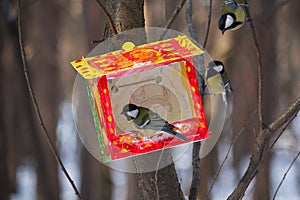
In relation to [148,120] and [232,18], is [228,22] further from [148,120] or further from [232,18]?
[148,120]

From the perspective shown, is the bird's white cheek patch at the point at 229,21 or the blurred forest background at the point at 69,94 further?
the blurred forest background at the point at 69,94

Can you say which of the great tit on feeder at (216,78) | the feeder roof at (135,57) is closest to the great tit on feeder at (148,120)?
the feeder roof at (135,57)

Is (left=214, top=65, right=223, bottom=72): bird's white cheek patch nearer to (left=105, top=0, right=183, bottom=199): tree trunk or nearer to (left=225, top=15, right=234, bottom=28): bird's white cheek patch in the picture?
(left=225, top=15, right=234, bottom=28): bird's white cheek patch

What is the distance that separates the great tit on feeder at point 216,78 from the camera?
1548 millimetres

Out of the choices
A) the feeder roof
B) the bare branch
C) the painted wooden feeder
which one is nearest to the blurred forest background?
the painted wooden feeder

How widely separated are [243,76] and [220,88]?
8.43 feet

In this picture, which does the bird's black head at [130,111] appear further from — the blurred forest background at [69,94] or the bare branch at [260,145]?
the blurred forest background at [69,94]

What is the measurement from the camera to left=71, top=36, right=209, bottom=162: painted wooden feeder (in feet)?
4.01

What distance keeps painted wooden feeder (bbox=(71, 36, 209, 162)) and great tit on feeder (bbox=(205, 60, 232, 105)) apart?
0.64ft

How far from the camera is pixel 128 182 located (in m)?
4.38

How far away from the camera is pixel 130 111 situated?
1297 mm

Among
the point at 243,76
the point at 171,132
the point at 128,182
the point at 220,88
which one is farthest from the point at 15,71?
the point at 171,132

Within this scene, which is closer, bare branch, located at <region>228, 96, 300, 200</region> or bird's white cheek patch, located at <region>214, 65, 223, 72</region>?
bare branch, located at <region>228, 96, 300, 200</region>

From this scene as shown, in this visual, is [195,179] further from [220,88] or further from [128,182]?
[128,182]
